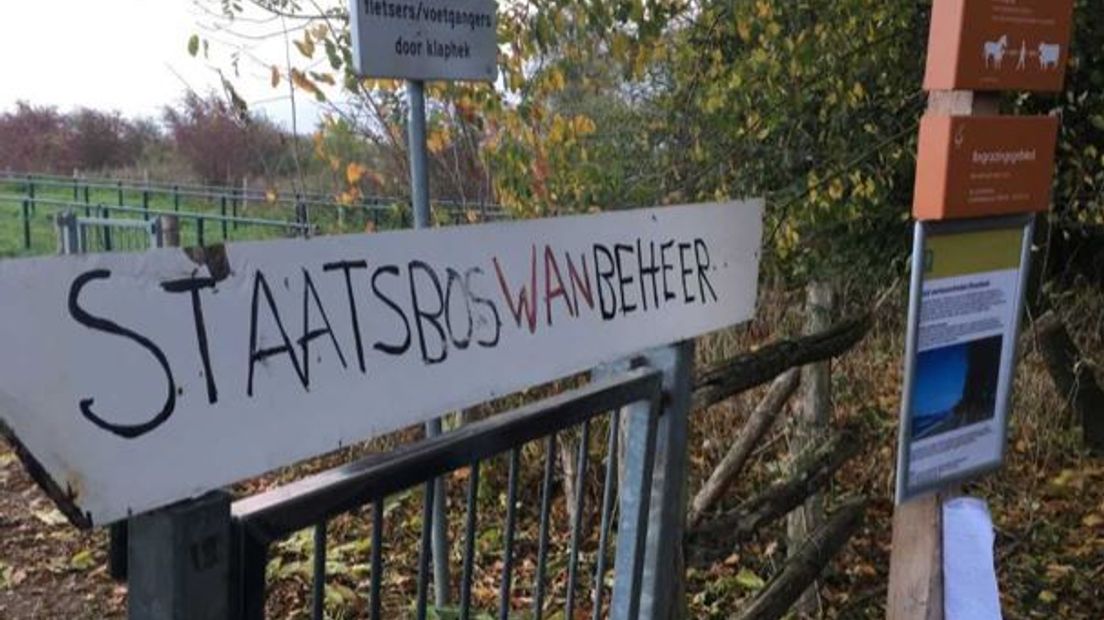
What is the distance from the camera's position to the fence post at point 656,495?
2119 millimetres

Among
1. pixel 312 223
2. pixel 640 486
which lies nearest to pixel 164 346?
pixel 640 486

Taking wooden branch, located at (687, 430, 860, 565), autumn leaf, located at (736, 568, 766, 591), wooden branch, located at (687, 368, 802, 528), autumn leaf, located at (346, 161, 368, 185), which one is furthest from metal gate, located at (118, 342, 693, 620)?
autumn leaf, located at (346, 161, 368, 185)

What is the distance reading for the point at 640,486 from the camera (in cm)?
211

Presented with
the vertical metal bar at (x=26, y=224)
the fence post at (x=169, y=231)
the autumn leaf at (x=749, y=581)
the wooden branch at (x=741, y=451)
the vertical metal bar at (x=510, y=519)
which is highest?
the vertical metal bar at (x=510, y=519)

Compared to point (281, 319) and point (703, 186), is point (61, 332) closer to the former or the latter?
point (281, 319)

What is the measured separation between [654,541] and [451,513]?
133 inches

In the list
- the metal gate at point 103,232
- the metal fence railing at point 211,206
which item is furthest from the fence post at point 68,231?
the metal fence railing at point 211,206

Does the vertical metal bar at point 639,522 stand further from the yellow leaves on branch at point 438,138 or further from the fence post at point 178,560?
the yellow leaves on branch at point 438,138

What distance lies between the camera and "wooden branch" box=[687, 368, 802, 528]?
11.1ft

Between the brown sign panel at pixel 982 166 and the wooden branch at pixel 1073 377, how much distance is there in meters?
3.65

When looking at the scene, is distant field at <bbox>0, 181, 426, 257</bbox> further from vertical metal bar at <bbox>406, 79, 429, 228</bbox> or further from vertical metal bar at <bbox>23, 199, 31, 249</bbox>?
vertical metal bar at <bbox>406, 79, 429, 228</bbox>

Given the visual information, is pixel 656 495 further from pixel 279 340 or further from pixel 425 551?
pixel 279 340

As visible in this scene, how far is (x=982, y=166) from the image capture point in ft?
→ 7.97

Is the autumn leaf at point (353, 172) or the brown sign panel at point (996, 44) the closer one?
the brown sign panel at point (996, 44)
